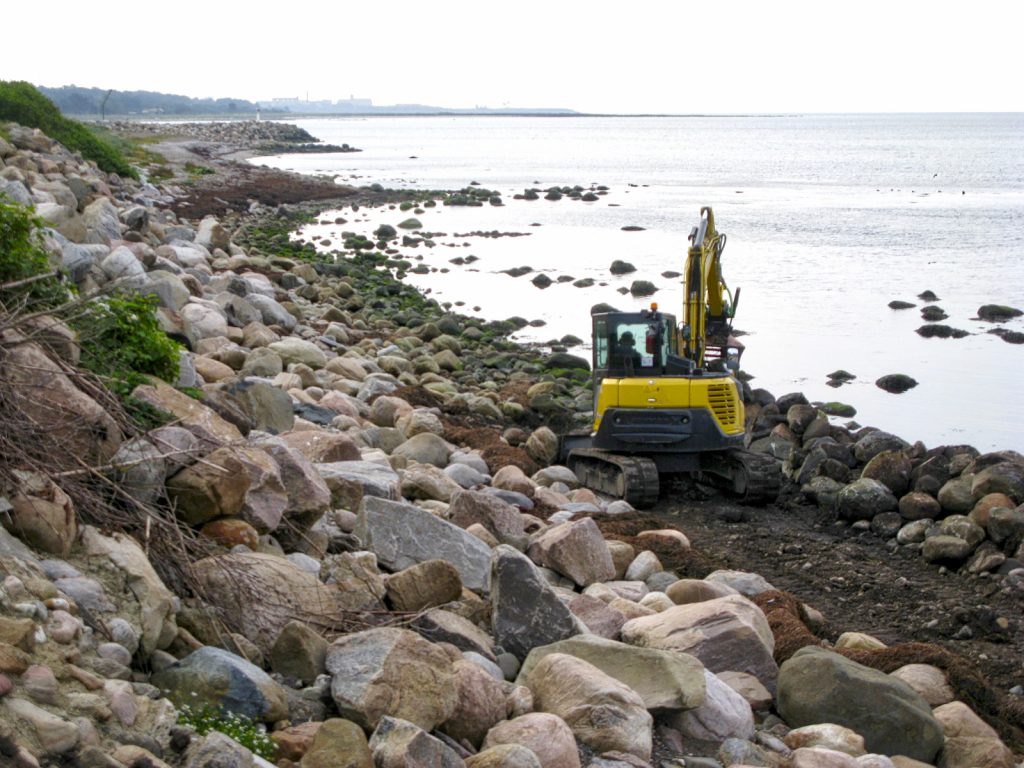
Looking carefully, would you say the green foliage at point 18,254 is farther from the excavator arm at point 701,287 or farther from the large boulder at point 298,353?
the excavator arm at point 701,287

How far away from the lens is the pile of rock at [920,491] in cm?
1364

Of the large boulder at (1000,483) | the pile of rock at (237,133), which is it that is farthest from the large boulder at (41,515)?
the pile of rock at (237,133)

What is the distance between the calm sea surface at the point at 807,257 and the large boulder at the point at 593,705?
16443mm

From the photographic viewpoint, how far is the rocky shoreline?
5.31 m

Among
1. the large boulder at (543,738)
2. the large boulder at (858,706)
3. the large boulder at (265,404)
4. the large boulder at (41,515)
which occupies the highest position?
the large boulder at (41,515)

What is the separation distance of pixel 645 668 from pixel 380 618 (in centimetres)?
159

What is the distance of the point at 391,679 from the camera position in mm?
5785

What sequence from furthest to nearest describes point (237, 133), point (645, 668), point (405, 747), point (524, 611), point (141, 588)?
point (237, 133) < point (524, 611) < point (645, 668) < point (141, 588) < point (405, 747)

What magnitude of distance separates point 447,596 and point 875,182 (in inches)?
3384

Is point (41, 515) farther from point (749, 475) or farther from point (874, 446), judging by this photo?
point (874, 446)

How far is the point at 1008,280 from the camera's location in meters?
40.3

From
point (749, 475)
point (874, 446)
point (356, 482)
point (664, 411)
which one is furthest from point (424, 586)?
point (874, 446)

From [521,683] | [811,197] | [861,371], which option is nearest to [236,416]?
[521,683]

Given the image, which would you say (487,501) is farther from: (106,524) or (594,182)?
(594,182)
